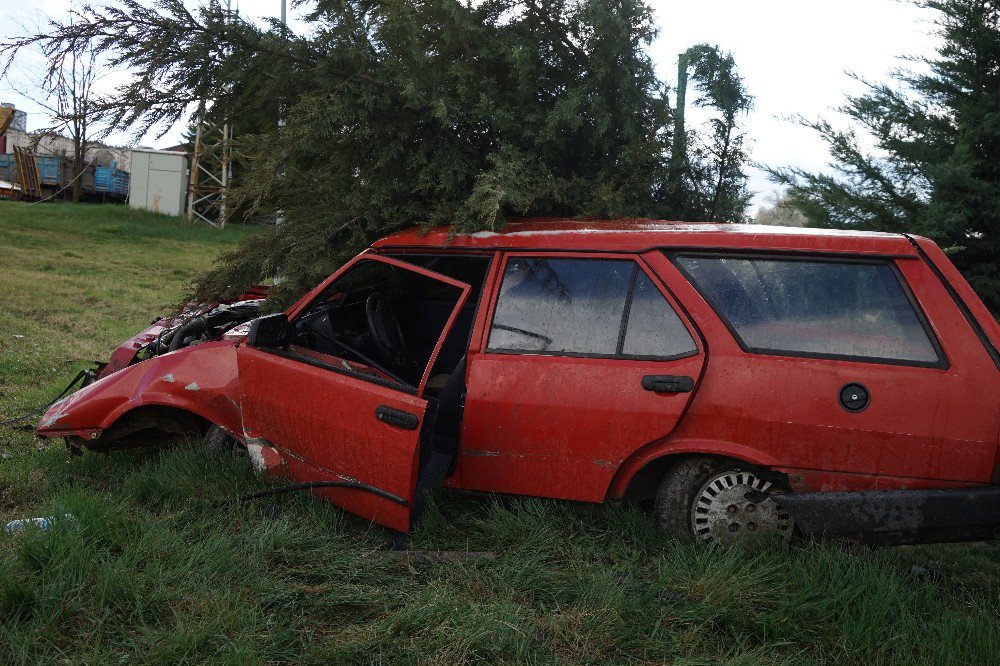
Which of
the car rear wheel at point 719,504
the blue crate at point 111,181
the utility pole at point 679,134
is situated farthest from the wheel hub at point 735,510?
the blue crate at point 111,181

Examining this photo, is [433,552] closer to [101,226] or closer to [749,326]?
[749,326]

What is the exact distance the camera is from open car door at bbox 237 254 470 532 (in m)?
3.63

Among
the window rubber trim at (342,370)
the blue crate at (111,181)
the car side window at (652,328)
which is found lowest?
the window rubber trim at (342,370)

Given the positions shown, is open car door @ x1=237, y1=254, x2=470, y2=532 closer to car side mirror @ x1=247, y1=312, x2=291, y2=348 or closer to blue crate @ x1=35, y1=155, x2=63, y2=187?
car side mirror @ x1=247, y1=312, x2=291, y2=348

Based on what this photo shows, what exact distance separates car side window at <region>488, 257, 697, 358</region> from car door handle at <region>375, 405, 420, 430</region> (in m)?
0.56

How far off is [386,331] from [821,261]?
8.13ft

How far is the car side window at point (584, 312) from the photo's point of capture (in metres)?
3.66

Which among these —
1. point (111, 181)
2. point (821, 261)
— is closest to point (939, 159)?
point (821, 261)

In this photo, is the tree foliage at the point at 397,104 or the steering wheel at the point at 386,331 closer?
the steering wheel at the point at 386,331

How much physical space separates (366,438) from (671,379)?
4.43 ft

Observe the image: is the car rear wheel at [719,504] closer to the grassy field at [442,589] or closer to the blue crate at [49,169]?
the grassy field at [442,589]

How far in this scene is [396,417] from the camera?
3586mm

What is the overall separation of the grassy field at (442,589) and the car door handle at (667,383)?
0.63 meters

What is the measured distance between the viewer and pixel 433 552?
3.65 meters
